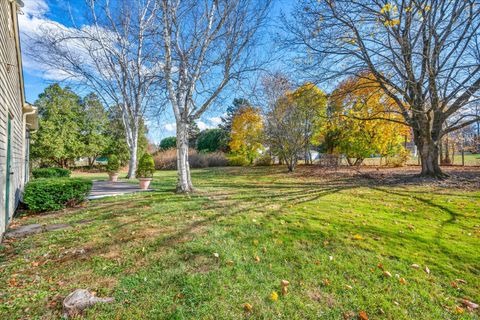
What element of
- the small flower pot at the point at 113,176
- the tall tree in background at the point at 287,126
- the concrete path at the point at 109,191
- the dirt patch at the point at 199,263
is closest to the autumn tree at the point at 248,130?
the tall tree in background at the point at 287,126

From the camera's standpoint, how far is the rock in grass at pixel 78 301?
6.64 feet

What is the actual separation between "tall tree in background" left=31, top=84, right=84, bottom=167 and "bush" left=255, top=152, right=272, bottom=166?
18156 millimetres

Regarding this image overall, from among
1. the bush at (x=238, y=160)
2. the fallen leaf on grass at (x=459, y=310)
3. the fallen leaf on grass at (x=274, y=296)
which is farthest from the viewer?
the bush at (x=238, y=160)

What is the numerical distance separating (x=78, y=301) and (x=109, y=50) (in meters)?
11.7

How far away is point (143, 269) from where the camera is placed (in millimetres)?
2729

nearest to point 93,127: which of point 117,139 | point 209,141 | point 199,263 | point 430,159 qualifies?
point 117,139

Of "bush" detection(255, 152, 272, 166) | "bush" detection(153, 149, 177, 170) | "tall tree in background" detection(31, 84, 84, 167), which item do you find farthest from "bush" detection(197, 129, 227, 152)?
"tall tree in background" detection(31, 84, 84, 167)

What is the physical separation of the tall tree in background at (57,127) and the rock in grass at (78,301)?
23.2m

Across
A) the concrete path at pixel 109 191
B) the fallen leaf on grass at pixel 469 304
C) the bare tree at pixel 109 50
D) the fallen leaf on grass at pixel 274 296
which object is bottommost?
the fallen leaf on grass at pixel 469 304

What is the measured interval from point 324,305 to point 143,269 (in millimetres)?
2135

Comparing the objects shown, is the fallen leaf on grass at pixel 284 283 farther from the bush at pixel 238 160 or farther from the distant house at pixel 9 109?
the bush at pixel 238 160

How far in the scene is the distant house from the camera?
389 centimetres

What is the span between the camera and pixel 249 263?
2.93 metres

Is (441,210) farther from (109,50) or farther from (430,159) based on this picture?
(109,50)
